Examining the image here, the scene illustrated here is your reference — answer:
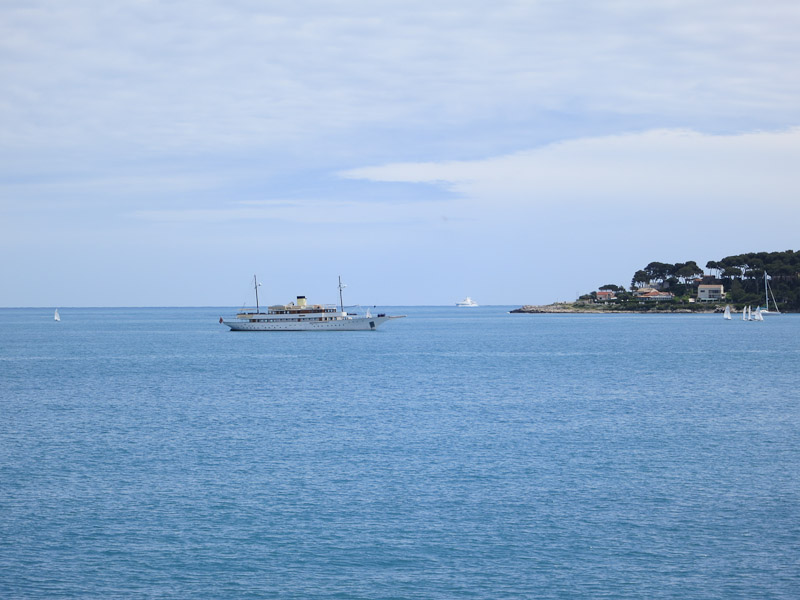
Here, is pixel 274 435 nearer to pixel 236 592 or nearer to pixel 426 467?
pixel 426 467

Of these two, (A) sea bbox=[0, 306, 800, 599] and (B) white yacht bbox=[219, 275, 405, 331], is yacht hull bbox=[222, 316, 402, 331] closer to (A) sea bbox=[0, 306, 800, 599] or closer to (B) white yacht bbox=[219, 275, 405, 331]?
(B) white yacht bbox=[219, 275, 405, 331]

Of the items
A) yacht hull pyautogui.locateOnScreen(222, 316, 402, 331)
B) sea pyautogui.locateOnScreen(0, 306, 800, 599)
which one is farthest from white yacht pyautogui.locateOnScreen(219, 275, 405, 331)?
sea pyautogui.locateOnScreen(0, 306, 800, 599)

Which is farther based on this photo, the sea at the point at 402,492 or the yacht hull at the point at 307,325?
the yacht hull at the point at 307,325

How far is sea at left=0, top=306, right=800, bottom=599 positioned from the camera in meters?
22.7

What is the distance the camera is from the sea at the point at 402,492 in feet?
74.5

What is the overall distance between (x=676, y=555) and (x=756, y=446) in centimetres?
1863

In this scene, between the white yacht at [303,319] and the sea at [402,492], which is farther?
the white yacht at [303,319]

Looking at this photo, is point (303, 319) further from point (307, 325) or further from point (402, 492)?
point (402, 492)

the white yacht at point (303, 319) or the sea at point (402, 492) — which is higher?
the white yacht at point (303, 319)

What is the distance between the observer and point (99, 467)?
36469 millimetres

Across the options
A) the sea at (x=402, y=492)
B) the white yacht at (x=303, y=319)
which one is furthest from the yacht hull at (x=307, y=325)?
the sea at (x=402, y=492)

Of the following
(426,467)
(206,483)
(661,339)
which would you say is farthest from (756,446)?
(661,339)

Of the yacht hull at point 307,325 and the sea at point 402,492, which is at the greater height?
the yacht hull at point 307,325

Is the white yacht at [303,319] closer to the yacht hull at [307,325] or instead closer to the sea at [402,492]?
the yacht hull at [307,325]
